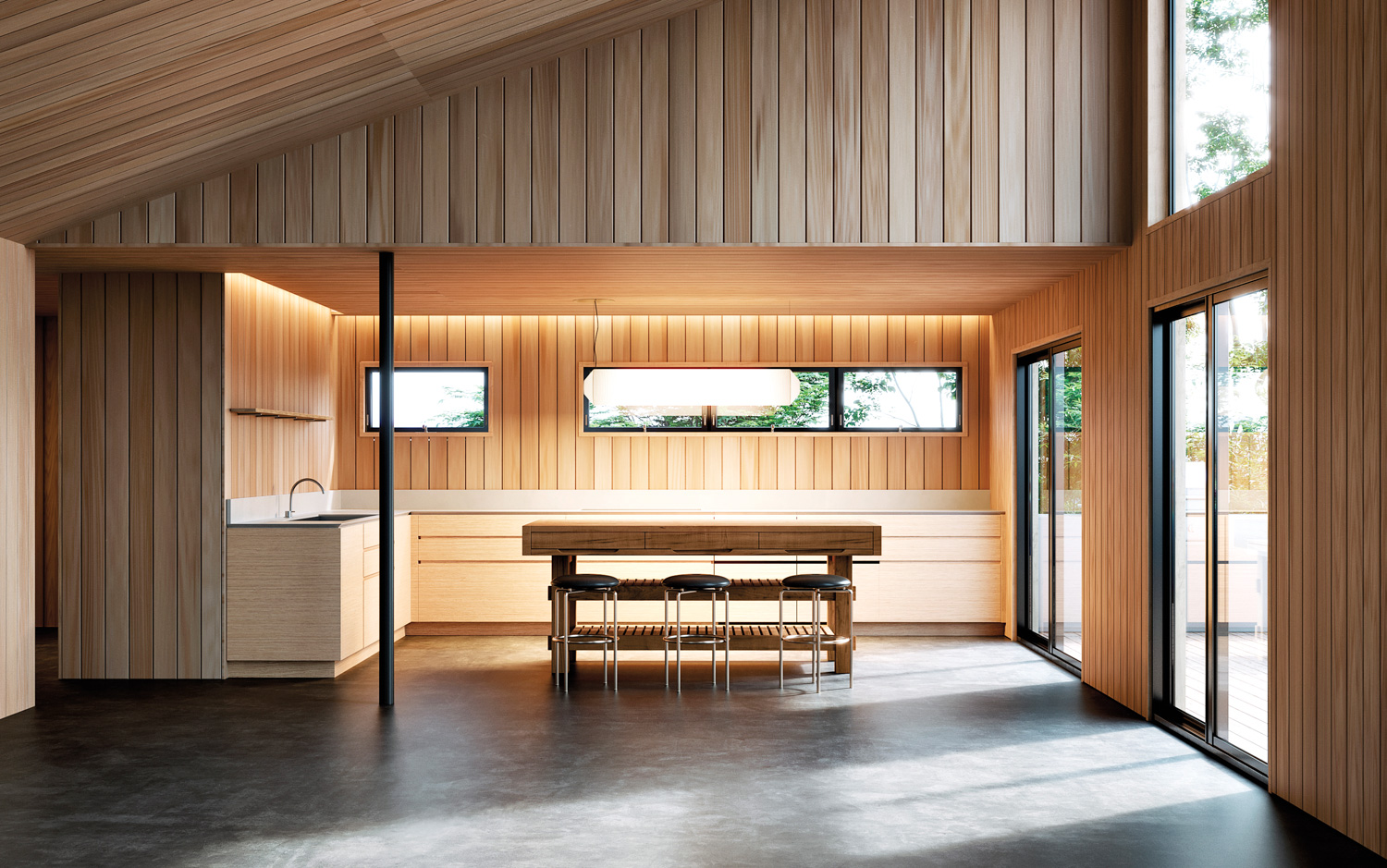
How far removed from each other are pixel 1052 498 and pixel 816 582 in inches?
72.9

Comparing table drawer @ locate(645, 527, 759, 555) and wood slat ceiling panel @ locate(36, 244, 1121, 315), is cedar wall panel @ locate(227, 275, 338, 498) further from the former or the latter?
table drawer @ locate(645, 527, 759, 555)

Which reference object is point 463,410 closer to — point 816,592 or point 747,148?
point 816,592

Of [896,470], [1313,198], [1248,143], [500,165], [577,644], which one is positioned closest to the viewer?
[1313,198]

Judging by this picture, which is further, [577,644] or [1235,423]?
[577,644]

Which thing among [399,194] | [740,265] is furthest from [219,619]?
[740,265]

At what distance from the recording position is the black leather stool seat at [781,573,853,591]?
5.84 m

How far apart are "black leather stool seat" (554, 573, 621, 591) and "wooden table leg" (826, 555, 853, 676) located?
4.34ft

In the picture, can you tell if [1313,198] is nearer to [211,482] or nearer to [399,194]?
[399,194]

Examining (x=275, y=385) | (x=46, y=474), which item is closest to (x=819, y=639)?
(x=275, y=385)

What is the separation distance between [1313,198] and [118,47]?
4.21 m

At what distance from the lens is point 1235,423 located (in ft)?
14.0

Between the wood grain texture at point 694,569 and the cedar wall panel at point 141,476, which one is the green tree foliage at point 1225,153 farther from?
the cedar wall panel at point 141,476

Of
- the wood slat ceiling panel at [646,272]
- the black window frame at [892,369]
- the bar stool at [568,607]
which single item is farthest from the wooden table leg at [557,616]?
the black window frame at [892,369]

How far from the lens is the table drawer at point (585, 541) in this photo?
5.95 m
